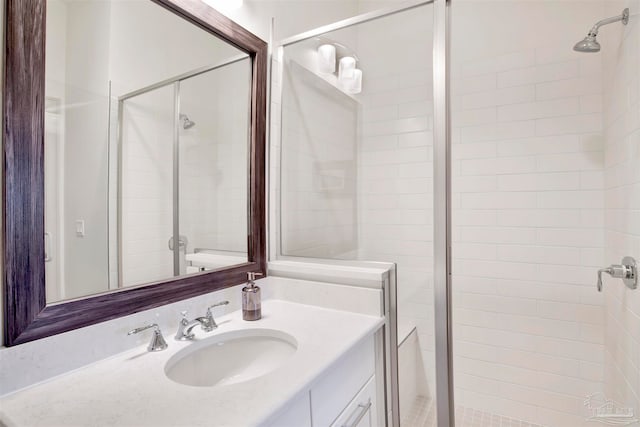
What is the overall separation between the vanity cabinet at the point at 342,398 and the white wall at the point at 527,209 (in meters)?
1.13

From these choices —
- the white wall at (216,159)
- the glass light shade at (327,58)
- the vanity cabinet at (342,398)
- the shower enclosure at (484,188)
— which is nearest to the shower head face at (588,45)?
the shower enclosure at (484,188)

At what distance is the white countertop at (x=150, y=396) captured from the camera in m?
0.60

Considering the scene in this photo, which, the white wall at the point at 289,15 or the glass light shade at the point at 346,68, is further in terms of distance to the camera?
the glass light shade at the point at 346,68

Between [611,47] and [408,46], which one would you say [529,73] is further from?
[408,46]

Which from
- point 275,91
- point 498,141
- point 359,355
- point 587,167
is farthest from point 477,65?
point 359,355

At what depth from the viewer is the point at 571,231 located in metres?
1.75

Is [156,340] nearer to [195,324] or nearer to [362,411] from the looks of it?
[195,324]

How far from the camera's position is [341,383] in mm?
914

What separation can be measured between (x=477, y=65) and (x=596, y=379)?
6.04 feet

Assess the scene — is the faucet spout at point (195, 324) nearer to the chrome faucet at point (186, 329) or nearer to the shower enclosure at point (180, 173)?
the chrome faucet at point (186, 329)

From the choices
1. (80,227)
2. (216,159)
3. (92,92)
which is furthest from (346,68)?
(80,227)

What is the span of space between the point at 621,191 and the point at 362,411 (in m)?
1.43

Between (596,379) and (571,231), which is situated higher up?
(571,231)

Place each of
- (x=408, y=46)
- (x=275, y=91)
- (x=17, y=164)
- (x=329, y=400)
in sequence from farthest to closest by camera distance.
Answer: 1. (x=275, y=91)
2. (x=408, y=46)
3. (x=329, y=400)
4. (x=17, y=164)
